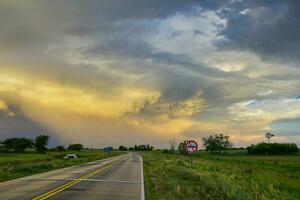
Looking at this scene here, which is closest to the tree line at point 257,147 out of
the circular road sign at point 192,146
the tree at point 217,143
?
the tree at point 217,143

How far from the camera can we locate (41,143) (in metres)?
178

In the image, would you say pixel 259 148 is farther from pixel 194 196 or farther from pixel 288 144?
pixel 194 196

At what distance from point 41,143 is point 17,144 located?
32.4ft

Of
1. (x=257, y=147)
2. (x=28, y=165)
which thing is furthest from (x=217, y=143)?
(x=28, y=165)

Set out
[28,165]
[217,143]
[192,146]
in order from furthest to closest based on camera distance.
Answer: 1. [217,143]
2. [28,165]
3. [192,146]

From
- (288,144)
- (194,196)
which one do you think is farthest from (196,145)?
(288,144)

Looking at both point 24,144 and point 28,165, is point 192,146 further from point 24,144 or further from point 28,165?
point 24,144

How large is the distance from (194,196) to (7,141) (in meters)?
175

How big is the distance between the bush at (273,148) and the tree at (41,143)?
281 feet

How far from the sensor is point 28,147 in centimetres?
17988

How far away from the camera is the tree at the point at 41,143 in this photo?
175875 mm

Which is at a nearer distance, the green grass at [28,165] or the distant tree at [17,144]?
the green grass at [28,165]

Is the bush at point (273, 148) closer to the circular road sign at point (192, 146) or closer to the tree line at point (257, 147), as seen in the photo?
the tree line at point (257, 147)

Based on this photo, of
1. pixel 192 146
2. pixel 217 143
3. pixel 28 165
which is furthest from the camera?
pixel 217 143
